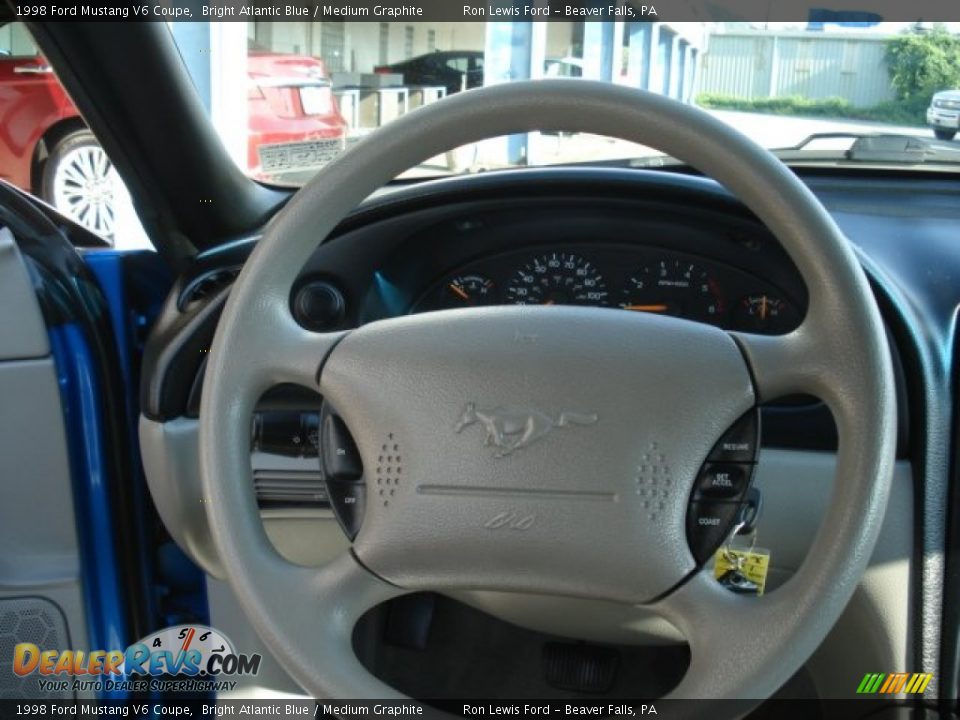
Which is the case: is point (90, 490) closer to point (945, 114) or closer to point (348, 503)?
point (348, 503)

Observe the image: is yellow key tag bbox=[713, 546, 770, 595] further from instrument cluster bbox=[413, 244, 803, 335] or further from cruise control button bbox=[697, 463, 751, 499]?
instrument cluster bbox=[413, 244, 803, 335]

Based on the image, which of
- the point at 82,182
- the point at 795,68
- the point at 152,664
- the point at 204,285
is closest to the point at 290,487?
the point at 204,285

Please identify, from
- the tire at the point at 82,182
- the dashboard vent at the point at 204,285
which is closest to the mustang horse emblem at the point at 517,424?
the dashboard vent at the point at 204,285

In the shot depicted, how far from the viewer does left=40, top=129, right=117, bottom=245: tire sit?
2.48m

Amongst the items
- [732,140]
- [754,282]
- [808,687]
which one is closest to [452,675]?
[808,687]

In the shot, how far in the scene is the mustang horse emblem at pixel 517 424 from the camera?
4.17 feet

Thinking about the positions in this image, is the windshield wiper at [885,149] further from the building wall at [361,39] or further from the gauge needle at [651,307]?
the building wall at [361,39]

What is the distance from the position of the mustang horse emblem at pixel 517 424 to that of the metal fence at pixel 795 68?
1071 mm

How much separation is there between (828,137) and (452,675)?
1.28 m

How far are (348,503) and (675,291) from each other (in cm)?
78

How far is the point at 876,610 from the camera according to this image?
175 centimetres

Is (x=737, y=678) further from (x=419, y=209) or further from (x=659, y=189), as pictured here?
(x=419, y=209)

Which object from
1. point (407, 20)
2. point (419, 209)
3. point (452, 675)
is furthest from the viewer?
point (407, 20)

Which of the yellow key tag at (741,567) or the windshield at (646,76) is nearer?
the yellow key tag at (741,567)
